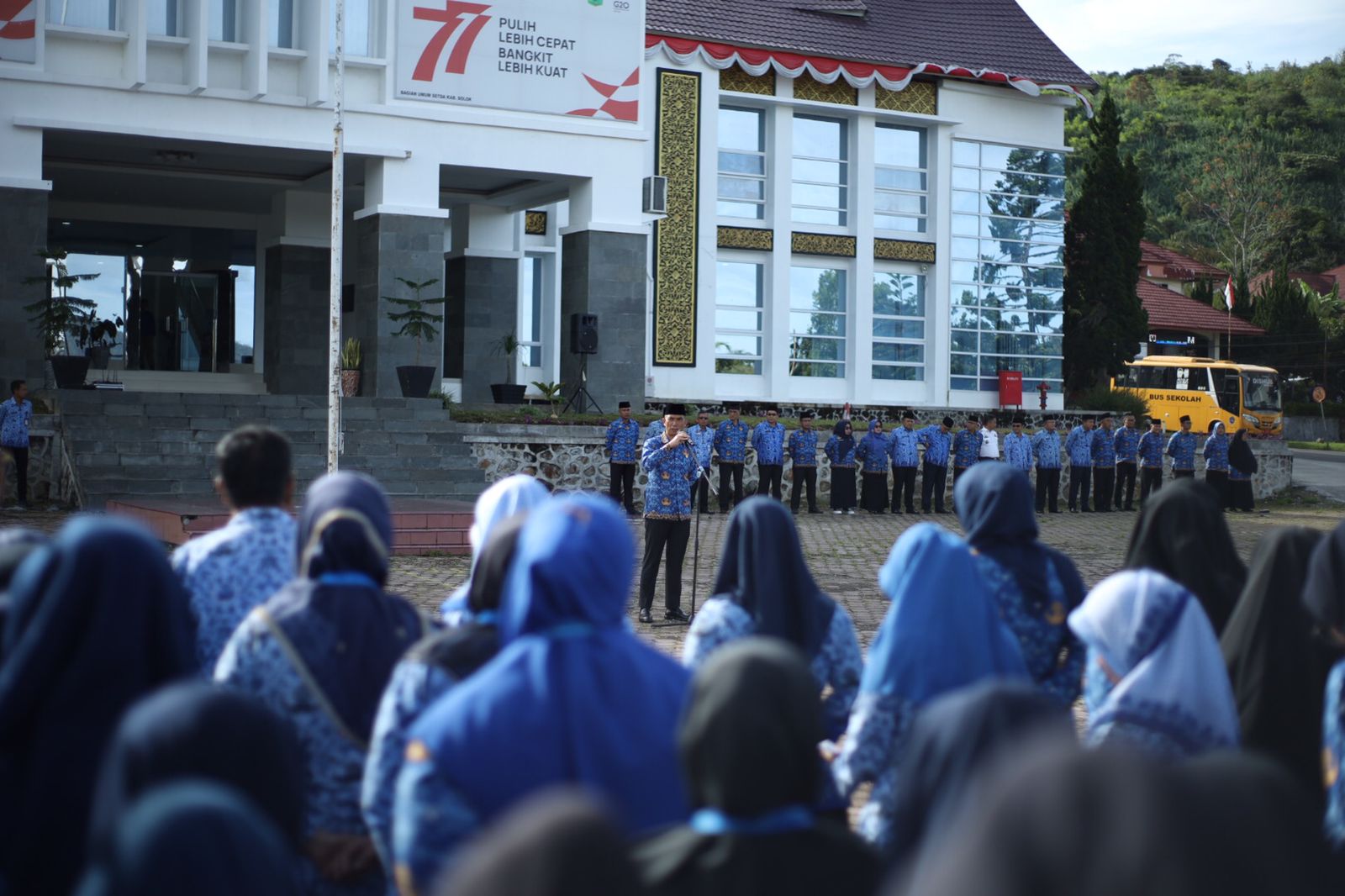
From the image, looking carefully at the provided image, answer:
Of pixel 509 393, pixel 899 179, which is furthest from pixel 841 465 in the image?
pixel 899 179

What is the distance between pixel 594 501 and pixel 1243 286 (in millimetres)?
59802

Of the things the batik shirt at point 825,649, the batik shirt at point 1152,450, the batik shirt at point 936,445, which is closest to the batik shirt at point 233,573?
the batik shirt at point 825,649

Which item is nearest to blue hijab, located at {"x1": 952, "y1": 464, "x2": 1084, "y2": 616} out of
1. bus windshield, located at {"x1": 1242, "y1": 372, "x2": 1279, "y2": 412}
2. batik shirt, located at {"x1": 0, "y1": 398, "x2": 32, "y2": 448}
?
batik shirt, located at {"x1": 0, "y1": 398, "x2": 32, "y2": 448}

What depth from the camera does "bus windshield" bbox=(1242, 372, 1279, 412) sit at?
37.1 meters

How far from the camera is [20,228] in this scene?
2033 centimetres

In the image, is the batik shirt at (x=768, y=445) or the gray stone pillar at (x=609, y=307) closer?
the gray stone pillar at (x=609, y=307)

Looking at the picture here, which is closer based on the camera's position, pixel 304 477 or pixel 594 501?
pixel 594 501

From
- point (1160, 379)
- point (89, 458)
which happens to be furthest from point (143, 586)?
point (1160, 379)

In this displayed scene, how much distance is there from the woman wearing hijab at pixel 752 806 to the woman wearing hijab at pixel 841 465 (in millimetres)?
22478

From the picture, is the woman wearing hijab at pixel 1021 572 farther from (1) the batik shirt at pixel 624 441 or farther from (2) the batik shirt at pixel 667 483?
(1) the batik shirt at pixel 624 441

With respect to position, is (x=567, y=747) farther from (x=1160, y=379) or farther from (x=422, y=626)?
(x=1160, y=379)

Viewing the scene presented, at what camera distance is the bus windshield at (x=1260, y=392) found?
37062mm

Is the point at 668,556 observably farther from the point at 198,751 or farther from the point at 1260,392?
the point at 1260,392

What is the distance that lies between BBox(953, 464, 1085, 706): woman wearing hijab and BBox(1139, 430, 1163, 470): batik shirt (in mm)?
24627
